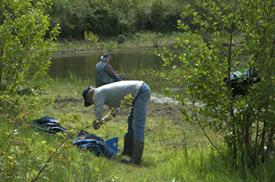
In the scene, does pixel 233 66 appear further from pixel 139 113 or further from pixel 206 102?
pixel 139 113

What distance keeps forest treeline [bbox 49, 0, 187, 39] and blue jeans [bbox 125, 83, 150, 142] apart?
40.7 metres

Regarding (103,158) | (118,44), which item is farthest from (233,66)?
(118,44)

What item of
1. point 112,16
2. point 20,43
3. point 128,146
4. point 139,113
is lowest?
point 112,16

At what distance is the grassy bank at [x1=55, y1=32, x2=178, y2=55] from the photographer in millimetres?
45656

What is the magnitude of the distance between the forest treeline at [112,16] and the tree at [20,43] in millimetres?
39069

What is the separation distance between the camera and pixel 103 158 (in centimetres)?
756

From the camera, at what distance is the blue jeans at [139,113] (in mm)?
8492

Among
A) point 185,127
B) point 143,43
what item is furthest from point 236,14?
point 143,43

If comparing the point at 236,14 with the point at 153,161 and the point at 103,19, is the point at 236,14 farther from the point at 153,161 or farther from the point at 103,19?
the point at 103,19

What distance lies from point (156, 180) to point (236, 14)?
2321mm

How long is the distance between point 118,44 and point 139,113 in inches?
1664

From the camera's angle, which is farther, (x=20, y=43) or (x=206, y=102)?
(x=20, y=43)

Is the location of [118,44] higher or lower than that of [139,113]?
lower

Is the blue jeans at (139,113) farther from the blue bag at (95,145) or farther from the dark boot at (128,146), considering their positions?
the blue bag at (95,145)
